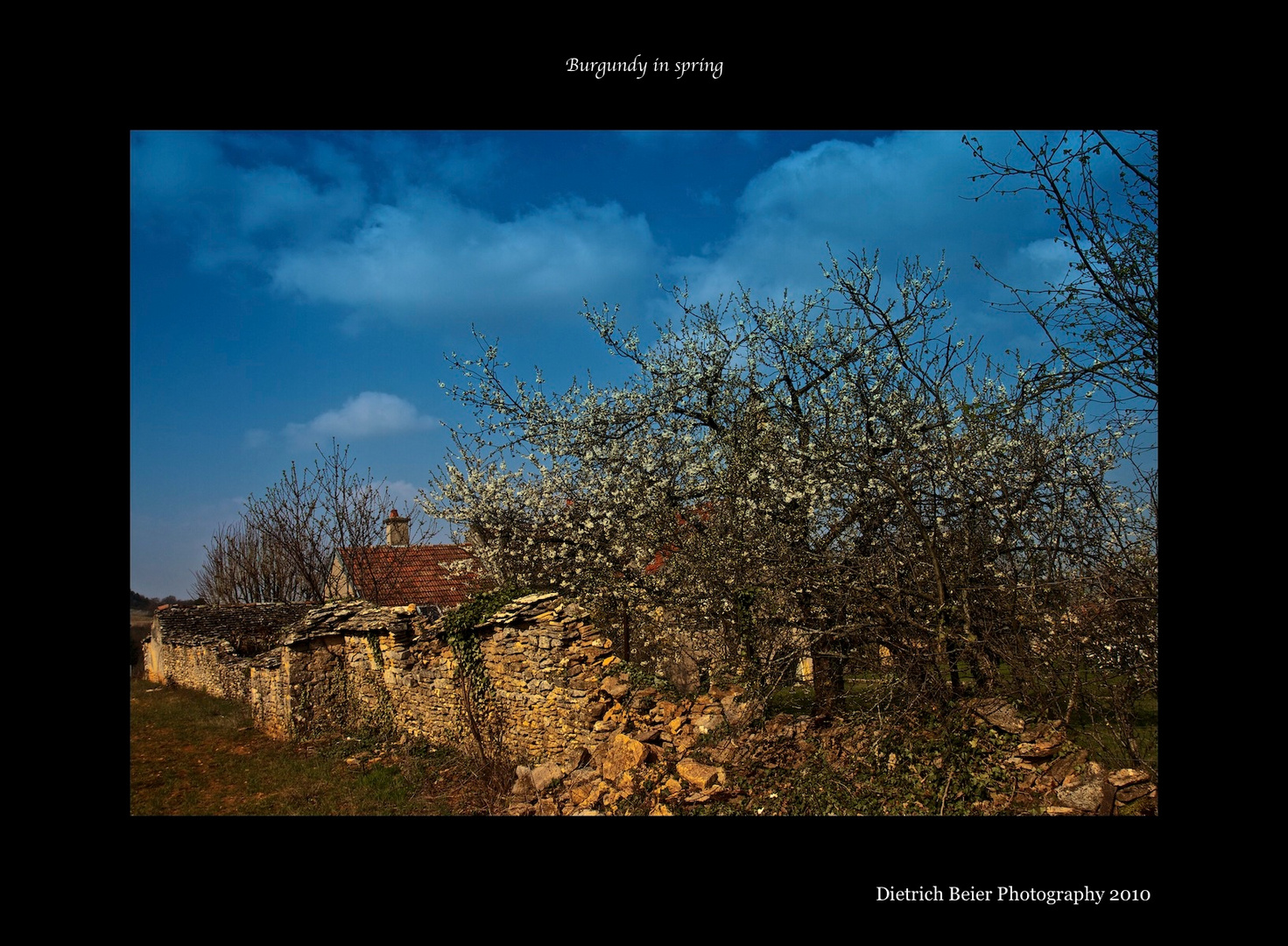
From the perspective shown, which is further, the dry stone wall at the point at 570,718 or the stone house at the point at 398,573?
the stone house at the point at 398,573

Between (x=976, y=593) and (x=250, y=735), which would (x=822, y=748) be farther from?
(x=250, y=735)

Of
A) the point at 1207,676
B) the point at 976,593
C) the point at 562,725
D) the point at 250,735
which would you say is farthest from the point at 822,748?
the point at 250,735

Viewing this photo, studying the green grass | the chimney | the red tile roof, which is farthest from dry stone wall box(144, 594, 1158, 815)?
the chimney

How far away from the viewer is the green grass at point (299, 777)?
861cm

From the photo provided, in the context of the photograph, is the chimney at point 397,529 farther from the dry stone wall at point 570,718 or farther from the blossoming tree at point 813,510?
the blossoming tree at point 813,510

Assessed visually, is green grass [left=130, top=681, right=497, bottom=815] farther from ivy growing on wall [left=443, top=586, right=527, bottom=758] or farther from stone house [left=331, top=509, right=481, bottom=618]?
stone house [left=331, top=509, right=481, bottom=618]

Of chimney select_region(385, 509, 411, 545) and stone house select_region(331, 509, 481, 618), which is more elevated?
chimney select_region(385, 509, 411, 545)

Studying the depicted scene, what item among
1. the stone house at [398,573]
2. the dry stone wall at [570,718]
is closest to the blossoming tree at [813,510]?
the dry stone wall at [570,718]

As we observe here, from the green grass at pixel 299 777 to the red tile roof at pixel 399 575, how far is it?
6581mm

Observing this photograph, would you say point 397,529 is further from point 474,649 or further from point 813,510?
point 813,510

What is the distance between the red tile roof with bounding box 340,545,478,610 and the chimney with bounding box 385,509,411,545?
571mm

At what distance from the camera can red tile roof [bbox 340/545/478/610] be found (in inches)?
811

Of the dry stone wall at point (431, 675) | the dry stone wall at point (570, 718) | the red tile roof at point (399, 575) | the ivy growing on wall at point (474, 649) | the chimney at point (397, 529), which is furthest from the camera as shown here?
the chimney at point (397, 529)
